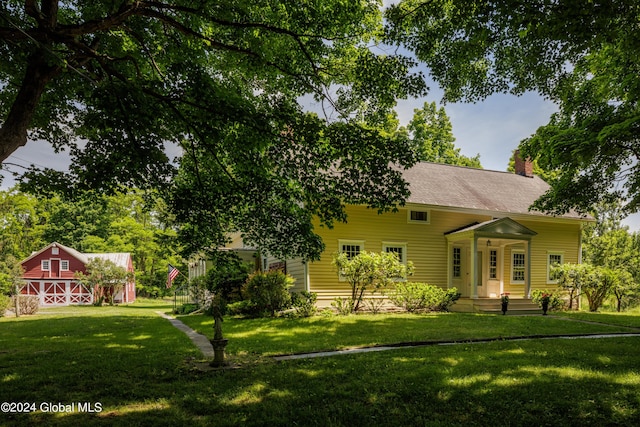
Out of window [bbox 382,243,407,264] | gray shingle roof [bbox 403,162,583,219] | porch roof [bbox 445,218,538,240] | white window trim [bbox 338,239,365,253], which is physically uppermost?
gray shingle roof [bbox 403,162,583,219]

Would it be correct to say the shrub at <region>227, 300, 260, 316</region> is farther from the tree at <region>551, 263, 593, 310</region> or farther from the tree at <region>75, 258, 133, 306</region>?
the tree at <region>75, 258, 133, 306</region>

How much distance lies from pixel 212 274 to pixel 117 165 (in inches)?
450

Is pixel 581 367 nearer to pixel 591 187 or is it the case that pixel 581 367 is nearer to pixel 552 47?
pixel 552 47

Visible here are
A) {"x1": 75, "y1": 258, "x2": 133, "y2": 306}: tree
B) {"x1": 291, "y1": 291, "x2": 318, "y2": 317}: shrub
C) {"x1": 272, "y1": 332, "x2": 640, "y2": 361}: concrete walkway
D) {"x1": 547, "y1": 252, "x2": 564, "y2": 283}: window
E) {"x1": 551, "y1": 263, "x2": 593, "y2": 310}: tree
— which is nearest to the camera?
{"x1": 272, "y1": 332, "x2": 640, "y2": 361}: concrete walkway

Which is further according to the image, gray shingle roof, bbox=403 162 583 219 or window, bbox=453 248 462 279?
window, bbox=453 248 462 279

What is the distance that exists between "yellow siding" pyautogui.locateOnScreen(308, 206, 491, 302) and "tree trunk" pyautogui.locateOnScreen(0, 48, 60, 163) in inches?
411

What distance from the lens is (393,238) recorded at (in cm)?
1641

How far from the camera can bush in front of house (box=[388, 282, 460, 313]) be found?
592 inches

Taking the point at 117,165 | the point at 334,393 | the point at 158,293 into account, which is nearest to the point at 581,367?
the point at 334,393

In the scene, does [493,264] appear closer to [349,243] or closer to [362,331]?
[349,243]

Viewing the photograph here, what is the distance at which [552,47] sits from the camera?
22.4 ft

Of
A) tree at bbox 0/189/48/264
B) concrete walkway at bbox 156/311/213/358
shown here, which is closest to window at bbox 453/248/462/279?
concrete walkway at bbox 156/311/213/358

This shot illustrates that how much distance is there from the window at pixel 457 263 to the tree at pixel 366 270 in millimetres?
4570

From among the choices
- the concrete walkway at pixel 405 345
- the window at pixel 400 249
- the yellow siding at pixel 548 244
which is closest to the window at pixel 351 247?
the window at pixel 400 249
